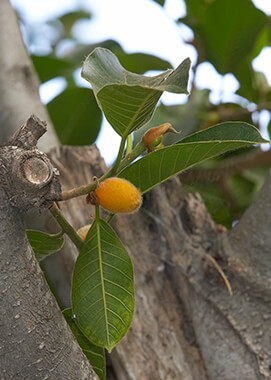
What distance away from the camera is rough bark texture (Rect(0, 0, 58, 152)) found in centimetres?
134

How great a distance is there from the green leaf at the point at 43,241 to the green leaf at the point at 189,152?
173 millimetres

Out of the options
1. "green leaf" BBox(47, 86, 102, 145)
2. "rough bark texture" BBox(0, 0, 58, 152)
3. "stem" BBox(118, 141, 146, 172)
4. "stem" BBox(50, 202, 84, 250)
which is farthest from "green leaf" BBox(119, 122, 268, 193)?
"green leaf" BBox(47, 86, 102, 145)

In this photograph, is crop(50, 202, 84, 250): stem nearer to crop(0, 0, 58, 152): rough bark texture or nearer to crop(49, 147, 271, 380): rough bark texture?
crop(49, 147, 271, 380): rough bark texture

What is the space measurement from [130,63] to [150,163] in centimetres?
86

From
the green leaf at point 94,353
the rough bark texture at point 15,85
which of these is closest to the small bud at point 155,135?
the green leaf at point 94,353

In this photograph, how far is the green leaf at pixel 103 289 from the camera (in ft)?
2.72

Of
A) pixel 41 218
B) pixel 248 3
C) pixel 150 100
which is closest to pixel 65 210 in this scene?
pixel 41 218

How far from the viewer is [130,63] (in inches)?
63.1

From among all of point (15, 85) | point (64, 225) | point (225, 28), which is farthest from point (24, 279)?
point (225, 28)

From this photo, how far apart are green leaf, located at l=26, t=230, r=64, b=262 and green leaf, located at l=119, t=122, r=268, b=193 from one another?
173 mm

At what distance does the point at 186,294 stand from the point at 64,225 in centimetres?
49

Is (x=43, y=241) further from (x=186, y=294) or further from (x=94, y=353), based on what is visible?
(x=186, y=294)

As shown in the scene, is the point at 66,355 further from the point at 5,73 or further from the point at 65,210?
the point at 5,73

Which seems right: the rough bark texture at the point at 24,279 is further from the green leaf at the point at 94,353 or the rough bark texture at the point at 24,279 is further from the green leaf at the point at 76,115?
the green leaf at the point at 76,115
